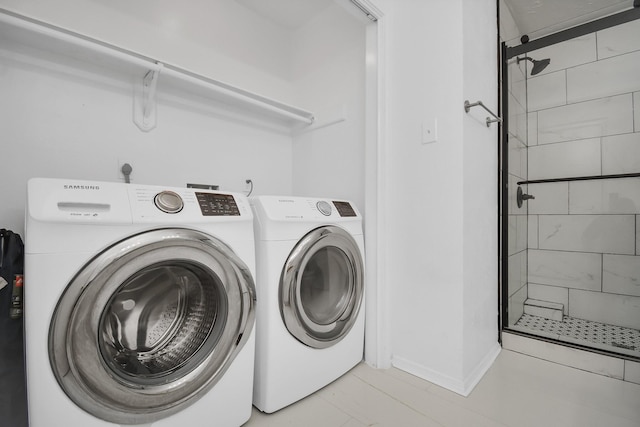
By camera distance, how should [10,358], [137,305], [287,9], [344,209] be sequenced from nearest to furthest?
[10,358] → [137,305] → [344,209] → [287,9]

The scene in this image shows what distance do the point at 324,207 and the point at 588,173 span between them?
1.89 m

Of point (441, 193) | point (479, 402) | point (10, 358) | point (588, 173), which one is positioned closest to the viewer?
point (10, 358)

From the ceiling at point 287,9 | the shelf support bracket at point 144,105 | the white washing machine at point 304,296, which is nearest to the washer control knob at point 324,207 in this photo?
the white washing machine at point 304,296

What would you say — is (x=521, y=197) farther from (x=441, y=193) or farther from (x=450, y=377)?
(x=450, y=377)

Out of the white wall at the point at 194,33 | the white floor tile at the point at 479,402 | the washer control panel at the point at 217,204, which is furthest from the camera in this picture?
the white wall at the point at 194,33

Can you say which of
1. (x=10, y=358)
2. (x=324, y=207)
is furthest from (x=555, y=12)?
(x=10, y=358)

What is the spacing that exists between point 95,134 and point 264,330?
1.25 meters

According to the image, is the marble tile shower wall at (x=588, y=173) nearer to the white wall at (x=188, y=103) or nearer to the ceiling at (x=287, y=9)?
the white wall at (x=188, y=103)

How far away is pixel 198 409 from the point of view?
90 cm

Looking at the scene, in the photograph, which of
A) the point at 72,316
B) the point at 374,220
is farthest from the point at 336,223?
the point at 72,316

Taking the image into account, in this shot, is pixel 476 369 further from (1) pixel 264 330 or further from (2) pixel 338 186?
(2) pixel 338 186

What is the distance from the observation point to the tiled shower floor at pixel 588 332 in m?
1.42

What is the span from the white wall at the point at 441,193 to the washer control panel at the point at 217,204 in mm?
814

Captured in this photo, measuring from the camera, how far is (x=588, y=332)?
5.46 feet
